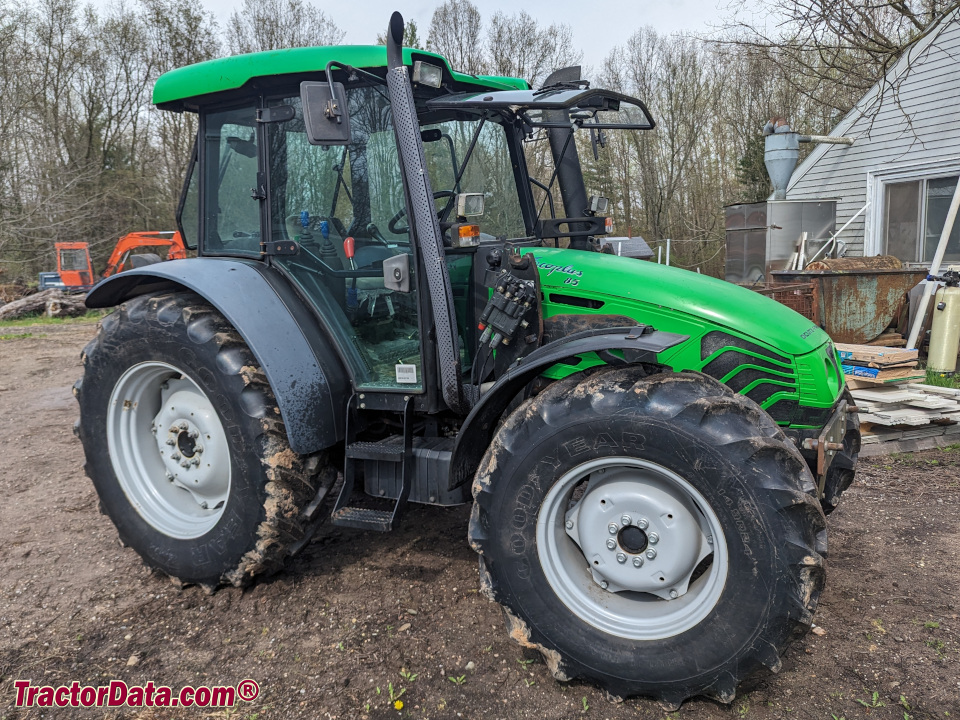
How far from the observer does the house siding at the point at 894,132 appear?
35.5 feet

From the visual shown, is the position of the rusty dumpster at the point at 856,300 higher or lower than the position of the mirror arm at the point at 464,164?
lower

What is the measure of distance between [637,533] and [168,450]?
92.9 inches

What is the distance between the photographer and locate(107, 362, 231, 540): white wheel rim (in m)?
3.55

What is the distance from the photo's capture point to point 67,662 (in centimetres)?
298

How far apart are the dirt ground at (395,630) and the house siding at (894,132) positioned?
8532 millimetres

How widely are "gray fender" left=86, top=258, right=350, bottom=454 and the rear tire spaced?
4.7 inches

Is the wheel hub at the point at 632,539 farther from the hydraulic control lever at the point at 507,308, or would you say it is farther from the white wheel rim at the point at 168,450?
the white wheel rim at the point at 168,450

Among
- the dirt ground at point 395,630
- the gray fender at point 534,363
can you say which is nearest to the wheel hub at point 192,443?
the dirt ground at point 395,630

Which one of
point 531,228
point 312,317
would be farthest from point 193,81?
point 531,228

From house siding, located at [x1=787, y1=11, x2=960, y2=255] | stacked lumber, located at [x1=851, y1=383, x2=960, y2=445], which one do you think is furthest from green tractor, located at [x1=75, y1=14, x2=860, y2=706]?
house siding, located at [x1=787, y1=11, x2=960, y2=255]

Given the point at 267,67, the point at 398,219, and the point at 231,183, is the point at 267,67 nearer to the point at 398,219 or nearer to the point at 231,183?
the point at 231,183

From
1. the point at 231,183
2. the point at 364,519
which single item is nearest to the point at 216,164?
the point at 231,183

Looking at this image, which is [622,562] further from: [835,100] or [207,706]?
[835,100]

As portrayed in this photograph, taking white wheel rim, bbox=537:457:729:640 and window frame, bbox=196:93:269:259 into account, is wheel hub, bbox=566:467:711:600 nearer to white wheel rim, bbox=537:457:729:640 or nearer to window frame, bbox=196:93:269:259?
white wheel rim, bbox=537:457:729:640
